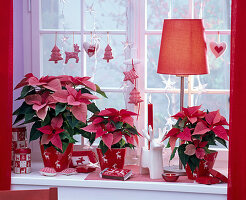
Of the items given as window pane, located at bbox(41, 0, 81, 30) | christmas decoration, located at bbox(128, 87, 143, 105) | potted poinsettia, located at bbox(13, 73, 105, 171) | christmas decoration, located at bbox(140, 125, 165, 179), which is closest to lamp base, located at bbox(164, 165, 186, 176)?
christmas decoration, located at bbox(140, 125, 165, 179)

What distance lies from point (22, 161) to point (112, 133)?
1.79 ft

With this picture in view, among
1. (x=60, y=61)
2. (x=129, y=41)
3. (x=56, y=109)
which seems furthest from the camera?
(x=60, y=61)

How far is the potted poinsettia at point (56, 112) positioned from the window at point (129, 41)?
287 millimetres

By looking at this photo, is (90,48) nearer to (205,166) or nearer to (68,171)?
(68,171)

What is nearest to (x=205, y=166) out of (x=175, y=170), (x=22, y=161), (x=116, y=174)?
(x=175, y=170)

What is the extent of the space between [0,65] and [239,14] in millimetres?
1302

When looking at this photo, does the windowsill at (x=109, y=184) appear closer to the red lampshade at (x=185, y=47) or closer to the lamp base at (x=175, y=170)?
the lamp base at (x=175, y=170)

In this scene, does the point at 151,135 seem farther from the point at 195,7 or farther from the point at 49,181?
the point at 195,7

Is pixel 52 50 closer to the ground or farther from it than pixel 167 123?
farther from it

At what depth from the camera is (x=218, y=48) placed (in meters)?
2.67

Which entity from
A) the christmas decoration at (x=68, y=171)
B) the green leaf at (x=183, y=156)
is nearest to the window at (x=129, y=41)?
the green leaf at (x=183, y=156)

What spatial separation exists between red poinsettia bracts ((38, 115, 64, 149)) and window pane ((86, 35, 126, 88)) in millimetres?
482

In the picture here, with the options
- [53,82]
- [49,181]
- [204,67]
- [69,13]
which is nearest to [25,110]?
[53,82]

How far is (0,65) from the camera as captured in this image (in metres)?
2.49
